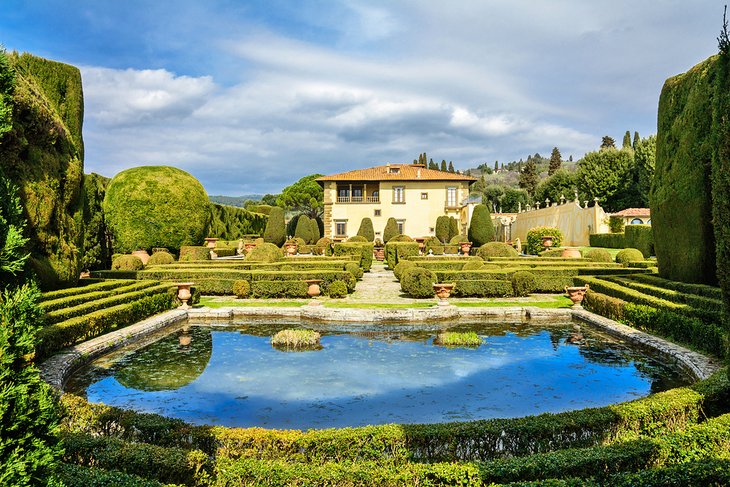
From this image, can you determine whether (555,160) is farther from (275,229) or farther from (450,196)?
(275,229)

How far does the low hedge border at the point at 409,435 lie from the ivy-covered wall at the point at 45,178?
7364mm

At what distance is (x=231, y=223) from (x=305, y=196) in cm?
2159

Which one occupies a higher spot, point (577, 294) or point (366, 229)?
point (366, 229)

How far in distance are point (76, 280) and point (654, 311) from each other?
1529 cm

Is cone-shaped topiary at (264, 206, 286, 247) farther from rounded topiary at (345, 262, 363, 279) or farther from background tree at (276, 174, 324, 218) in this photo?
background tree at (276, 174, 324, 218)

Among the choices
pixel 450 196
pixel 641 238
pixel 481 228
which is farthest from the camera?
pixel 450 196

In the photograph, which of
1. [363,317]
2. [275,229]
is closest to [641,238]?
[363,317]

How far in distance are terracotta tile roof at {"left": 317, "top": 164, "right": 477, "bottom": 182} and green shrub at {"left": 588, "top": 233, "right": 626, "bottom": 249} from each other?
38.9 ft

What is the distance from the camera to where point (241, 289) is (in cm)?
1802

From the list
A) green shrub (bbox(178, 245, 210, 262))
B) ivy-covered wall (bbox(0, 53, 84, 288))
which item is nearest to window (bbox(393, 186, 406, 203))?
green shrub (bbox(178, 245, 210, 262))

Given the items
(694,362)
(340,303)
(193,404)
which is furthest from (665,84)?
(193,404)

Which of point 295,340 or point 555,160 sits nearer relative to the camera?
point 295,340

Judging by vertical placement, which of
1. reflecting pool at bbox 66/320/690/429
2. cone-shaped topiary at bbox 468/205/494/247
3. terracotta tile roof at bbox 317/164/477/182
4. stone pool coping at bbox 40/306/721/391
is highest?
terracotta tile roof at bbox 317/164/477/182

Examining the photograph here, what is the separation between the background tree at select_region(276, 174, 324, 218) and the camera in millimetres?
65062
